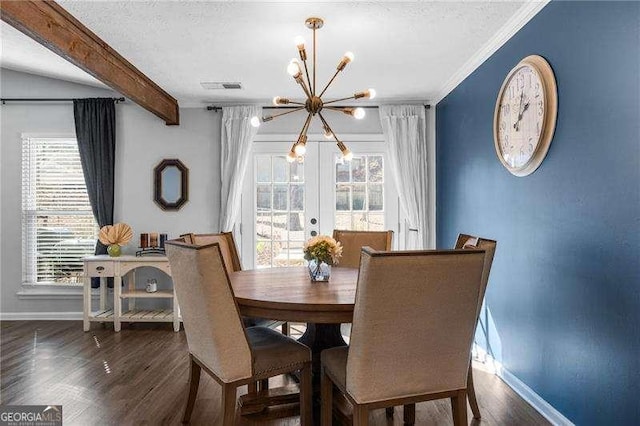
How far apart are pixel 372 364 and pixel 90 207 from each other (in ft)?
13.4

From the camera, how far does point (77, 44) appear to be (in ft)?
8.78

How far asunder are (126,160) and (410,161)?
121 inches

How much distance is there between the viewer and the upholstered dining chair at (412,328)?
5.16 feet

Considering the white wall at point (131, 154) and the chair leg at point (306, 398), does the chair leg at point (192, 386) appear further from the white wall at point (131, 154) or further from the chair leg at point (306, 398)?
the white wall at point (131, 154)

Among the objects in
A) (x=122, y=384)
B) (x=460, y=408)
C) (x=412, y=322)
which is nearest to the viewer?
(x=412, y=322)

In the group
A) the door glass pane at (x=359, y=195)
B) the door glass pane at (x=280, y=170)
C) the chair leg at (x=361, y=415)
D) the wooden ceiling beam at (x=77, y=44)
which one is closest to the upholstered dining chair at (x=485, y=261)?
the chair leg at (x=361, y=415)

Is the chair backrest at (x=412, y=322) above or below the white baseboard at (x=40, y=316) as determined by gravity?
above

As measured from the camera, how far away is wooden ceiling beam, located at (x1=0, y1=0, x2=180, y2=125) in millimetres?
2182

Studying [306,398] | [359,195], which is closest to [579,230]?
[306,398]

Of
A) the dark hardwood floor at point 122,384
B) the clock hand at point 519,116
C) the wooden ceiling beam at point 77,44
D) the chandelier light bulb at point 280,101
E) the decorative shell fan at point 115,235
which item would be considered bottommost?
the dark hardwood floor at point 122,384

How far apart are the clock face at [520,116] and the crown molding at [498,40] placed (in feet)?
0.93

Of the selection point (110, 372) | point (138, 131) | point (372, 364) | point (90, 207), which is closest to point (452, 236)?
point (372, 364)

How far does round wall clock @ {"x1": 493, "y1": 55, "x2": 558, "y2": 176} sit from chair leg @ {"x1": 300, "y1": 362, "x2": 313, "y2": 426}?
Answer: 175 centimetres

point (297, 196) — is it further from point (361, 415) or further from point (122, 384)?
point (361, 415)
